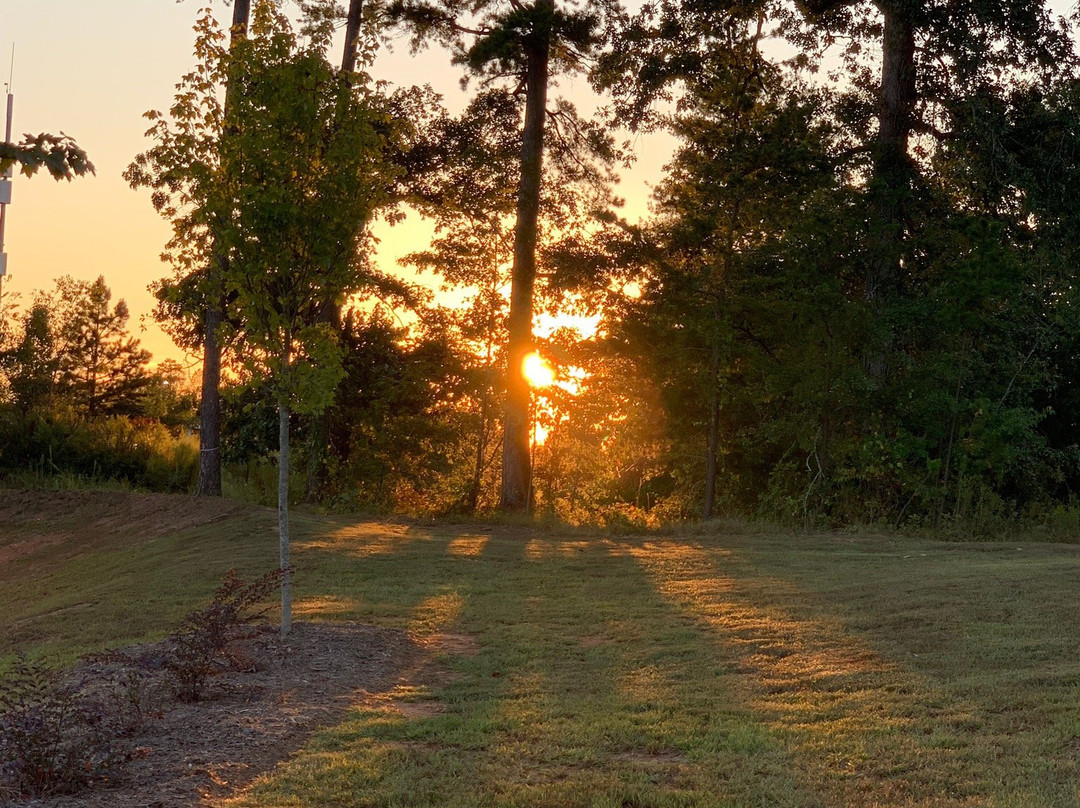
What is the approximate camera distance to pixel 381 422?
2427cm

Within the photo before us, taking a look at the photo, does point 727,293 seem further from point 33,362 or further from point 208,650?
point 33,362

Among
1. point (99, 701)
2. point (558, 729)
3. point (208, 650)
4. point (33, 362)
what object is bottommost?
point (99, 701)

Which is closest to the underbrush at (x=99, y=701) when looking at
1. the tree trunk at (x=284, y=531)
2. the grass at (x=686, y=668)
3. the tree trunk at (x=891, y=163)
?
the tree trunk at (x=284, y=531)

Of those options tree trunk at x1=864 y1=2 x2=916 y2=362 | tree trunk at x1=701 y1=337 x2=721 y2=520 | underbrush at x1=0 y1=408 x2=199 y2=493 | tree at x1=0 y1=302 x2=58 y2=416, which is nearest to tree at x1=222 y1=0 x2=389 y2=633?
tree trunk at x1=701 y1=337 x2=721 y2=520

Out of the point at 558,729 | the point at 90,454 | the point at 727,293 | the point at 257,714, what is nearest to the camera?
the point at 558,729

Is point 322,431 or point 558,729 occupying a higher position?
point 322,431

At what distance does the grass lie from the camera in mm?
5605

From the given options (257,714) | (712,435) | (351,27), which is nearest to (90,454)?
(351,27)

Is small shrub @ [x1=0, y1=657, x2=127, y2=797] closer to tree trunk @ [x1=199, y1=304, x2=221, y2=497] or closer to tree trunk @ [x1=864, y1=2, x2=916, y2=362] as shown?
tree trunk @ [x1=864, y1=2, x2=916, y2=362]

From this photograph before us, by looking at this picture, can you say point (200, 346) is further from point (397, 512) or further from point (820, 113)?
point (820, 113)

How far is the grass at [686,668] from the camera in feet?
18.4

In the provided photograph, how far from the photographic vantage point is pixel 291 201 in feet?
30.6

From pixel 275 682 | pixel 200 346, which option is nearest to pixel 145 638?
pixel 275 682

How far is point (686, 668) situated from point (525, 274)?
1427 centimetres
